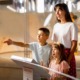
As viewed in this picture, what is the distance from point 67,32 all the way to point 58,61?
14 centimetres

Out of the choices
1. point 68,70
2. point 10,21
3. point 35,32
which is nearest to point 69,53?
point 68,70

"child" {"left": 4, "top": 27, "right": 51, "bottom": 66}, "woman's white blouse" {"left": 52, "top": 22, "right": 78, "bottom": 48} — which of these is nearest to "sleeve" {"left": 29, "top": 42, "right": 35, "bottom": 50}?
"child" {"left": 4, "top": 27, "right": 51, "bottom": 66}

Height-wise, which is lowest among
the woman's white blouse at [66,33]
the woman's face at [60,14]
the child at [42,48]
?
the child at [42,48]

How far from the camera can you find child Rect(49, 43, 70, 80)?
944 mm

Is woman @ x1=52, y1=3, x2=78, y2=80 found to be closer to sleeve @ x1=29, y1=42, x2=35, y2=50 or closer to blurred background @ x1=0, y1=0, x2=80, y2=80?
blurred background @ x1=0, y1=0, x2=80, y2=80

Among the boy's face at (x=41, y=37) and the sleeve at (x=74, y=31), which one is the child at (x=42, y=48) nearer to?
the boy's face at (x=41, y=37)

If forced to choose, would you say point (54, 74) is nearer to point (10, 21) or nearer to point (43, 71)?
point (43, 71)

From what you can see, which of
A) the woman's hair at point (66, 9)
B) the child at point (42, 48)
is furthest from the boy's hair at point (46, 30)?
the woman's hair at point (66, 9)

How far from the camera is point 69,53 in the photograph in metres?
0.94

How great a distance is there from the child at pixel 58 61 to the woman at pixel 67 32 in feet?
0.06

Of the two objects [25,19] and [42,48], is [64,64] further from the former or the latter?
[25,19]

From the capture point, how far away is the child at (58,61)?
3.10ft

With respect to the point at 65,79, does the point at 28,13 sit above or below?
above

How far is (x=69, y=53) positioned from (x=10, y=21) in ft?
1.08
